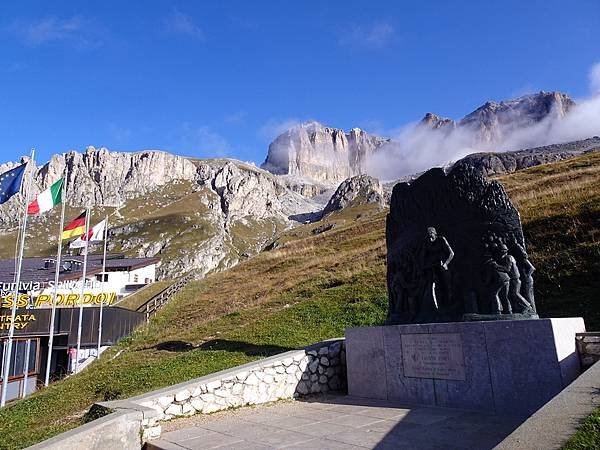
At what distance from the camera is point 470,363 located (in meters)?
8.16

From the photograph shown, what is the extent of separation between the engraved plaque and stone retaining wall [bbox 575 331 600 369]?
1994mm

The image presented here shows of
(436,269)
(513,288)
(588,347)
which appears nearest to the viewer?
(588,347)

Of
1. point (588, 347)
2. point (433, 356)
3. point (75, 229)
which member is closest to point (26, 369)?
point (75, 229)

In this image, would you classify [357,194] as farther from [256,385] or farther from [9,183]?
[256,385]

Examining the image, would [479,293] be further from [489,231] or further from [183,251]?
[183,251]

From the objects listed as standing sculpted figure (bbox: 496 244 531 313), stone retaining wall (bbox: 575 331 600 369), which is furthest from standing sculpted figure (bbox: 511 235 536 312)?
stone retaining wall (bbox: 575 331 600 369)

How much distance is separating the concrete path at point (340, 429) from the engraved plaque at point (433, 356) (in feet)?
2.37

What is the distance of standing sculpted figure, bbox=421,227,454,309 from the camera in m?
9.73

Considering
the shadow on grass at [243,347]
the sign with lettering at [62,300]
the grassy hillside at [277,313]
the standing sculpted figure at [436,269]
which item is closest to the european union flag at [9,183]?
the grassy hillside at [277,313]

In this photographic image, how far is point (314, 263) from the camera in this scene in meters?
34.2

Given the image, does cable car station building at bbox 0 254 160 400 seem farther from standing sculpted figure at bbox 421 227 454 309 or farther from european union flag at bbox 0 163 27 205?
standing sculpted figure at bbox 421 227 454 309

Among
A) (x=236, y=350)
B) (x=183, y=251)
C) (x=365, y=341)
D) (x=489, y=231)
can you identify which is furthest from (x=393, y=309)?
(x=183, y=251)

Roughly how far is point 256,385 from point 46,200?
16.2 meters

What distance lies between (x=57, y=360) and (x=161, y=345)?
13873 mm
